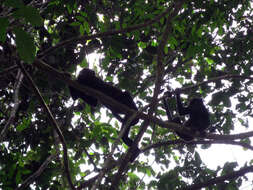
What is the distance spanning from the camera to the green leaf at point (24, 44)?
6.88ft

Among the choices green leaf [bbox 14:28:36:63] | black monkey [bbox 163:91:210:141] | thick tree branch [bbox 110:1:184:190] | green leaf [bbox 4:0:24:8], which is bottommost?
green leaf [bbox 14:28:36:63]

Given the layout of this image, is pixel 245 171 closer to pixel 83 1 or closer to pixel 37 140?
pixel 37 140

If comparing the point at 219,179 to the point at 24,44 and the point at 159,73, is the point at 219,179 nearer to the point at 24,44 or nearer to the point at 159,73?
the point at 159,73

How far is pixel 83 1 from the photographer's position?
243 inches

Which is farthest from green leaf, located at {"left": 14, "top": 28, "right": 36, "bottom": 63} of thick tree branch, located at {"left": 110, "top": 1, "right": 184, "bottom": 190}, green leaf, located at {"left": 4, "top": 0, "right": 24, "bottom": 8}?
thick tree branch, located at {"left": 110, "top": 1, "right": 184, "bottom": 190}

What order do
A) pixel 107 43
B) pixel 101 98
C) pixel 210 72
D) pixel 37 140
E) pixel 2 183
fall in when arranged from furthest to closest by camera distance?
pixel 210 72
pixel 37 140
pixel 107 43
pixel 2 183
pixel 101 98

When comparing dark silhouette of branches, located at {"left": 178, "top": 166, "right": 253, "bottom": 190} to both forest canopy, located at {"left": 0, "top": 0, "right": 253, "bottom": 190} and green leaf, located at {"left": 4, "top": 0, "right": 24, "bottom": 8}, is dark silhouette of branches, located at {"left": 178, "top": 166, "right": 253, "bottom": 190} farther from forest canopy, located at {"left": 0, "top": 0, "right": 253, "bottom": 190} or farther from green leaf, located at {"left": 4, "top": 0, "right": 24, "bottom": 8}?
green leaf, located at {"left": 4, "top": 0, "right": 24, "bottom": 8}

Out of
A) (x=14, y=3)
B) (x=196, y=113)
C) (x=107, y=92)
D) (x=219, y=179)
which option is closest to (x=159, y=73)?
(x=219, y=179)

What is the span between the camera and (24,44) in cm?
215

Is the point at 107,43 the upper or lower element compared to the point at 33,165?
upper

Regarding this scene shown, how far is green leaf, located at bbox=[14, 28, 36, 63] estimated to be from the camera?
2.10 metres

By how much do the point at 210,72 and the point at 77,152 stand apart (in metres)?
3.45

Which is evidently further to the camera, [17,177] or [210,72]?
[210,72]

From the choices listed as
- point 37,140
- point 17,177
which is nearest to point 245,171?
point 17,177
